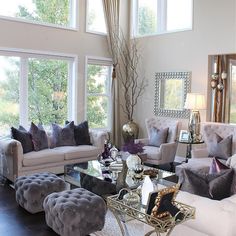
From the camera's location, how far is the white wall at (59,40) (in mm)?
6289

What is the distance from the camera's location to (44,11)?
6.81m

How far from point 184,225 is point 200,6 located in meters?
5.02

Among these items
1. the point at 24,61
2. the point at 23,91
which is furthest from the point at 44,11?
the point at 23,91

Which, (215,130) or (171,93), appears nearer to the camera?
(215,130)

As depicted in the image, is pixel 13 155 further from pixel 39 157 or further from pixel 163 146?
pixel 163 146

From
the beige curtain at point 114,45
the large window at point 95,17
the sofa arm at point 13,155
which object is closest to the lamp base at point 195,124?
the beige curtain at point 114,45

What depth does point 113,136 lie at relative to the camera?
8.10m

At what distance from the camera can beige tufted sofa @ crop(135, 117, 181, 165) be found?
623 cm

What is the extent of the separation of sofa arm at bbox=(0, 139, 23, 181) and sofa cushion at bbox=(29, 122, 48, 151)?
487mm

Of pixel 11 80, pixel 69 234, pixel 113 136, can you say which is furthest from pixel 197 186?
pixel 113 136

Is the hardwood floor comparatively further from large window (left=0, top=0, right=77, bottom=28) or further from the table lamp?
large window (left=0, top=0, right=77, bottom=28)

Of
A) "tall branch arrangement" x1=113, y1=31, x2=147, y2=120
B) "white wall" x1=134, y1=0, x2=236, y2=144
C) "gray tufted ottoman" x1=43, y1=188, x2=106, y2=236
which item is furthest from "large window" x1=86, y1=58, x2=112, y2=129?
"gray tufted ottoman" x1=43, y1=188, x2=106, y2=236

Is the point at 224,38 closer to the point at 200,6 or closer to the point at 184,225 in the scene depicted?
the point at 200,6

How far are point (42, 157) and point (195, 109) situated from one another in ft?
9.81
